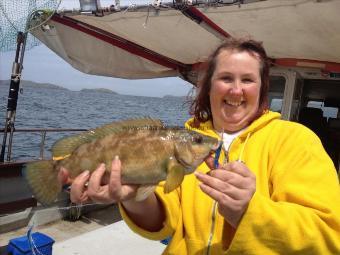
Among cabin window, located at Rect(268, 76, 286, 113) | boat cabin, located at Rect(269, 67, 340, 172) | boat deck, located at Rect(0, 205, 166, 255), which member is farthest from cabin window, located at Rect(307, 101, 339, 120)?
boat deck, located at Rect(0, 205, 166, 255)

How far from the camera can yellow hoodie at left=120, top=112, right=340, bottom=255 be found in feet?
5.91

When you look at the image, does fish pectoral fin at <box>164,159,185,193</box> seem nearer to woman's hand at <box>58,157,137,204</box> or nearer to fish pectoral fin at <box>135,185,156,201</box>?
fish pectoral fin at <box>135,185,156,201</box>

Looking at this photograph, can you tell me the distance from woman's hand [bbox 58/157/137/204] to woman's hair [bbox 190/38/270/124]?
0.91m

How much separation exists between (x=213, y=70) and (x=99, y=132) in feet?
3.07

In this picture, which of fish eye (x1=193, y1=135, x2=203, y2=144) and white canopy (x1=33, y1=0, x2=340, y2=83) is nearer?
fish eye (x1=193, y1=135, x2=203, y2=144)

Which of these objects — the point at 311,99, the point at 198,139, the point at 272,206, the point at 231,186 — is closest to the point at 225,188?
the point at 231,186

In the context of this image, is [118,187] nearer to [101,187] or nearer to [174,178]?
[101,187]

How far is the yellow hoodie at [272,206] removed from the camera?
180 centimetres

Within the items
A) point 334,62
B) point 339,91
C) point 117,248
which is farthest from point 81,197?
point 339,91

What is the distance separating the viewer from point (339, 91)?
1005 centimetres

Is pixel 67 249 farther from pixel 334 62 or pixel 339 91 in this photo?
pixel 339 91

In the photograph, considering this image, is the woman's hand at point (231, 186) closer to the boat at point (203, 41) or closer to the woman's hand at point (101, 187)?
the woman's hand at point (101, 187)

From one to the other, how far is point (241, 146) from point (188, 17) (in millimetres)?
3948

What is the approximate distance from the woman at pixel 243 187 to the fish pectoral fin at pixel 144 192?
44 mm
